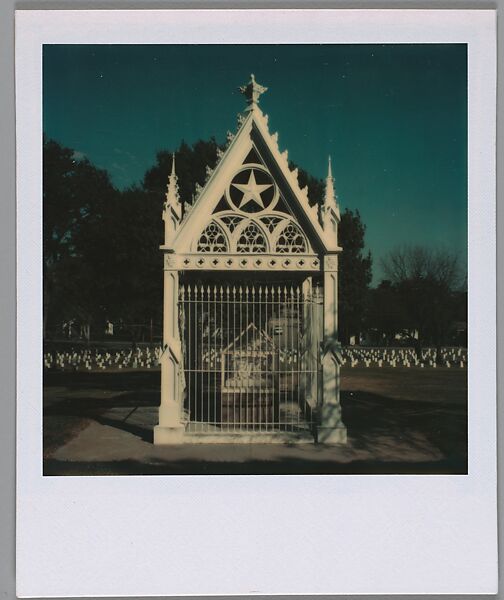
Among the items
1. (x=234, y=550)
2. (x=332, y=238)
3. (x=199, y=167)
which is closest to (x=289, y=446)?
(x=234, y=550)

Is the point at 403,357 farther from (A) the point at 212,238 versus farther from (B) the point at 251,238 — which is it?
(A) the point at 212,238

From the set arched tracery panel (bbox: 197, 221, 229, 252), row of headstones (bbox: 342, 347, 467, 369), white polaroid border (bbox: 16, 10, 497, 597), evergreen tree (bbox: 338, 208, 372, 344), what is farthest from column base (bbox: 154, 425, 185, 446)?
evergreen tree (bbox: 338, 208, 372, 344)

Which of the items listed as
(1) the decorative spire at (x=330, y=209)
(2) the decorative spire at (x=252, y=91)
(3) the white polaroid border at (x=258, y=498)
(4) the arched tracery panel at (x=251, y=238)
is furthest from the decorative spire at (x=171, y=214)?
(1) the decorative spire at (x=330, y=209)

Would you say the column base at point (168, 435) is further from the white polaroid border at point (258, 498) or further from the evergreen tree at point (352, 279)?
the evergreen tree at point (352, 279)

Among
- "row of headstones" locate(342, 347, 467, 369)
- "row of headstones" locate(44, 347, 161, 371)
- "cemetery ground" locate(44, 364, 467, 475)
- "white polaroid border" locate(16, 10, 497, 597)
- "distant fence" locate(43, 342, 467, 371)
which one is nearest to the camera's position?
"white polaroid border" locate(16, 10, 497, 597)

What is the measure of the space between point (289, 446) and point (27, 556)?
369 centimetres

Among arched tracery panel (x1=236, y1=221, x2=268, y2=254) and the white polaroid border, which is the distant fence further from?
arched tracery panel (x1=236, y1=221, x2=268, y2=254)

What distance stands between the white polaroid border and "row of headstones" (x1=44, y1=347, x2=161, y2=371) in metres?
3.13

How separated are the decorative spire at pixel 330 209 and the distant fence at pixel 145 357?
8.95 feet

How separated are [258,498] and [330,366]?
79.5 inches

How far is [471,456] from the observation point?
7137 millimetres

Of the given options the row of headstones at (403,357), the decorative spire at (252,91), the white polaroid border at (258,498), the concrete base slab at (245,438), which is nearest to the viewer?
the white polaroid border at (258,498)

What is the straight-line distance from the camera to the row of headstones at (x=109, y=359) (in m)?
10.5

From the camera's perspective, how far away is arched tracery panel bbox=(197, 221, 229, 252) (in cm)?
730
